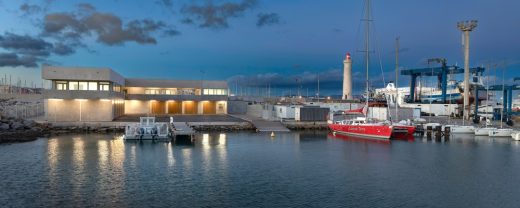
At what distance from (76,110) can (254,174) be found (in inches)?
1554

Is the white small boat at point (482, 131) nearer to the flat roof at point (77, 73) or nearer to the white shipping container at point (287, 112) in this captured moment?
the white shipping container at point (287, 112)

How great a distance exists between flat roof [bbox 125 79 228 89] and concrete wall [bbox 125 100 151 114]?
405cm

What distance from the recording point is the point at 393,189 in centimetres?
2586

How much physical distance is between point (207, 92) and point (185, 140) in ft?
118

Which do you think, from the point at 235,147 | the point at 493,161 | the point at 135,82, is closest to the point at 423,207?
the point at 493,161

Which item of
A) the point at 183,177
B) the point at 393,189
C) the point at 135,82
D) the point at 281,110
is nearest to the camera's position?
the point at 393,189

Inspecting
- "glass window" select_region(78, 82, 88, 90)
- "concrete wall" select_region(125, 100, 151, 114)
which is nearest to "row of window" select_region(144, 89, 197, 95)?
"concrete wall" select_region(125, 100, 151, 114)

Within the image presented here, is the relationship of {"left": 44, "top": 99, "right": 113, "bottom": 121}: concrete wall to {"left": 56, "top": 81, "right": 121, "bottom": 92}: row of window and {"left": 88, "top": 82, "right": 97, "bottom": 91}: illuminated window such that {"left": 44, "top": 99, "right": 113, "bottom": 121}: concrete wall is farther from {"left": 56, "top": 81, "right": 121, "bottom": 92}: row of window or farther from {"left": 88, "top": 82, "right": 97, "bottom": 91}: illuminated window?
{"left": 88, "top": 82, "right": 97, "bottom": 91}: illuminated window

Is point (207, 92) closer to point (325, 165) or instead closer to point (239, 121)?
point (239, 121)

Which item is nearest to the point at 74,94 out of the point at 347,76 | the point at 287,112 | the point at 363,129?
the point at 287,112

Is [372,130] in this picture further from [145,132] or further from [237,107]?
[237,107]

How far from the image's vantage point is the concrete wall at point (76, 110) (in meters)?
59.7

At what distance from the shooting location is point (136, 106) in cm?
8075

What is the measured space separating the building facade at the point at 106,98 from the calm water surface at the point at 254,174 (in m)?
12.5
